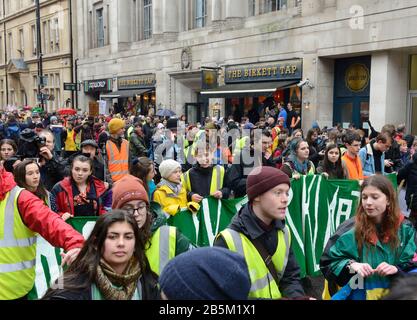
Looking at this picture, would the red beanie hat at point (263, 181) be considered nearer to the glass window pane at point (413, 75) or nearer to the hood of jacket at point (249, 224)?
the hood of jacket at point (249, 224)

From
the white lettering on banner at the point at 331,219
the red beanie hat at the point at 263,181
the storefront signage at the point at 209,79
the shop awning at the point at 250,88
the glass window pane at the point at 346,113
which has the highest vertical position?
the storefront signage at the point at 209,79

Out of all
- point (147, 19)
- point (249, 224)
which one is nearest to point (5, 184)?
point (249, 224)

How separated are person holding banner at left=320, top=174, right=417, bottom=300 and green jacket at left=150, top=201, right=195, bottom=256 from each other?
3.31 ft

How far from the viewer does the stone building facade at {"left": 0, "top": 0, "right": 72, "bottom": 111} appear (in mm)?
42188

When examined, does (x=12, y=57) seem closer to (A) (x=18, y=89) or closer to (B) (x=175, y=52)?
(A) (x=18, y=89)

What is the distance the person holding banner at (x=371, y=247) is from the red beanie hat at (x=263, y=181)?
24.7 inches

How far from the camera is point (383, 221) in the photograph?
3.29 m

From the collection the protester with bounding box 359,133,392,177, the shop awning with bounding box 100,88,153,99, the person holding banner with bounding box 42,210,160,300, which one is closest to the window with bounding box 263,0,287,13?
the shop awning with bounding box 100,88,153,99

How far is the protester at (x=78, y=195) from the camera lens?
487 centimetres

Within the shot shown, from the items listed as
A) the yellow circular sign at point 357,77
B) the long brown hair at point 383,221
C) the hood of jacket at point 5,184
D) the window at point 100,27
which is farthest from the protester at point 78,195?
the window at point 100,27

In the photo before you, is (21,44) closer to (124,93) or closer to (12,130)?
(124,93)

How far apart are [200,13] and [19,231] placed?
2591 centimetres

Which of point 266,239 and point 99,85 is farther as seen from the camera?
point 99,85

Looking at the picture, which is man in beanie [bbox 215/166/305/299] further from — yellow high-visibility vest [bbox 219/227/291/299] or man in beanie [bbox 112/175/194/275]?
man in beanie [bbox 112/175/194/275]
